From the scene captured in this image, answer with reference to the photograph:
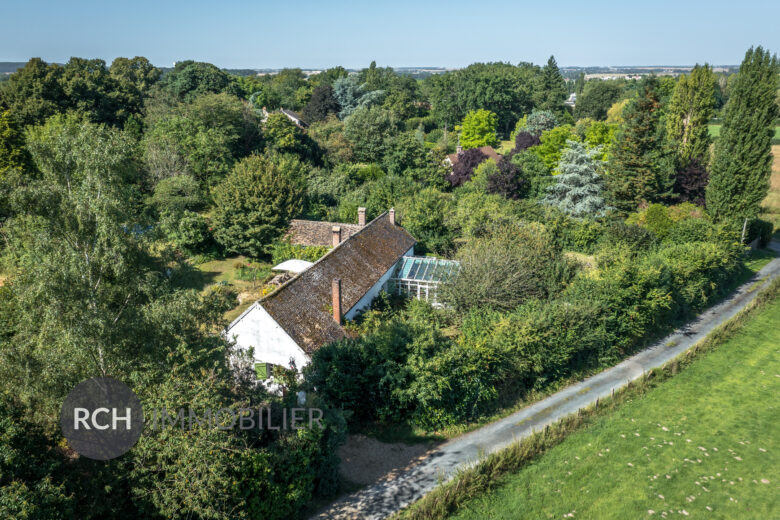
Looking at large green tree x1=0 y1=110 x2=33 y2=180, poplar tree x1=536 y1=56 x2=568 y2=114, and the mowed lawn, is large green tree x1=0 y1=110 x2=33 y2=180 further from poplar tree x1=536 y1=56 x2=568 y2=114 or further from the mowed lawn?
poplar tree x1=536 y1=56 x2=568 y2=114

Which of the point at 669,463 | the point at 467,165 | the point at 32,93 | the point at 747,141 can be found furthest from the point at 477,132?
the point at 669,463

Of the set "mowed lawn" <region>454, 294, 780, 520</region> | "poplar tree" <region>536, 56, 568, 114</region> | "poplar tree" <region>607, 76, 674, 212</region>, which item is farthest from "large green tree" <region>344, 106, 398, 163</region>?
"poplar tree" <region>536, 56, 568, 114</region>

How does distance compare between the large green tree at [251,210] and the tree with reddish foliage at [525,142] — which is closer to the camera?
the large green tree at [251,210]

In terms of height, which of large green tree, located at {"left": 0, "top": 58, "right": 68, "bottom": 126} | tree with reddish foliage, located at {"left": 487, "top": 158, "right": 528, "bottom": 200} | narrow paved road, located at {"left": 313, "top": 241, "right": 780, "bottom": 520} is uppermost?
large green tree, located at {"left": 0, "top": 58, "right": 68, "bottom": 126}

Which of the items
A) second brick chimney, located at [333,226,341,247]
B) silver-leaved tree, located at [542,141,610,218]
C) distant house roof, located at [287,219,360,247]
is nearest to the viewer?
Result: second brick chimney, located at [333,226,341,247]

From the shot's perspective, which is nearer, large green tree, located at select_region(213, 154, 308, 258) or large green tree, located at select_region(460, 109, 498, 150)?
large green tree, located at select_region(213, 154, 308, 258)

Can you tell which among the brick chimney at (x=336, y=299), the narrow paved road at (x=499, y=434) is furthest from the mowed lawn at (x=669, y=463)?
the brick chimney at (x=336, y=299)

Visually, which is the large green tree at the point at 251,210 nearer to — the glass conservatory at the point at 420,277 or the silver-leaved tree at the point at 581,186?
the glass conservatory at the point at 420,277

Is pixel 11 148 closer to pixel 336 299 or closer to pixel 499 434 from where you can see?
pixel 336 299
